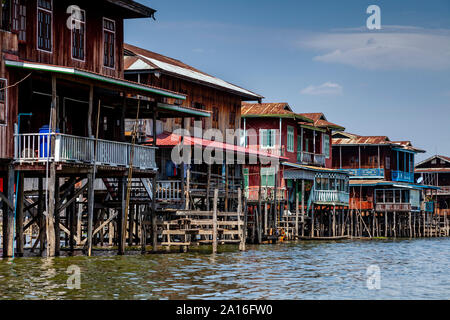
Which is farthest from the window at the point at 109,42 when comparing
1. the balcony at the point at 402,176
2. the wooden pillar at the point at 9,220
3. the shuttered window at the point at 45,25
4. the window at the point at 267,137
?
the balcony at the point at 402,176

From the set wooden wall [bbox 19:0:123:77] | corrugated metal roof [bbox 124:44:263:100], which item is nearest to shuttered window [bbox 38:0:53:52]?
wooden wall [bbox 19:0:123:77]

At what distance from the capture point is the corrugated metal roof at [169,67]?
128 feet

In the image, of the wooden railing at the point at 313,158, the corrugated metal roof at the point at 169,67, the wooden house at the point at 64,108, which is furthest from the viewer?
the wooden railing at the point at 313,158

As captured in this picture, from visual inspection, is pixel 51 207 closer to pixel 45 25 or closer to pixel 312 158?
pixel 45 25

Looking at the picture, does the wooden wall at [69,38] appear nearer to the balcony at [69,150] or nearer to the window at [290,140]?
the balcony at [69,150]

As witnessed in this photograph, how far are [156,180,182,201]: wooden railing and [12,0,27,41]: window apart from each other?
9.60 metres

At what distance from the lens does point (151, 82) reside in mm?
39438

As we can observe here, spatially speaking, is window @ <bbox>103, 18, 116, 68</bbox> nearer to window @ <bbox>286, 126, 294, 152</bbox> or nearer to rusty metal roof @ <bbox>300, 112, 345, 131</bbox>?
window @ <bbox>286, 126, 294, 152</bbox>

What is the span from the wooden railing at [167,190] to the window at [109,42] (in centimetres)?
570

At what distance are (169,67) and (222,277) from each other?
1952 centimetres

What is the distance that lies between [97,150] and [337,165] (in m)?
41.5

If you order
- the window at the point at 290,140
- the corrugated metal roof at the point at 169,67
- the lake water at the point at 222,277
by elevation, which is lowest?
the lake water at the point at 222,277

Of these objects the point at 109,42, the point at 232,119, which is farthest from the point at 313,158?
the point at 109,42
